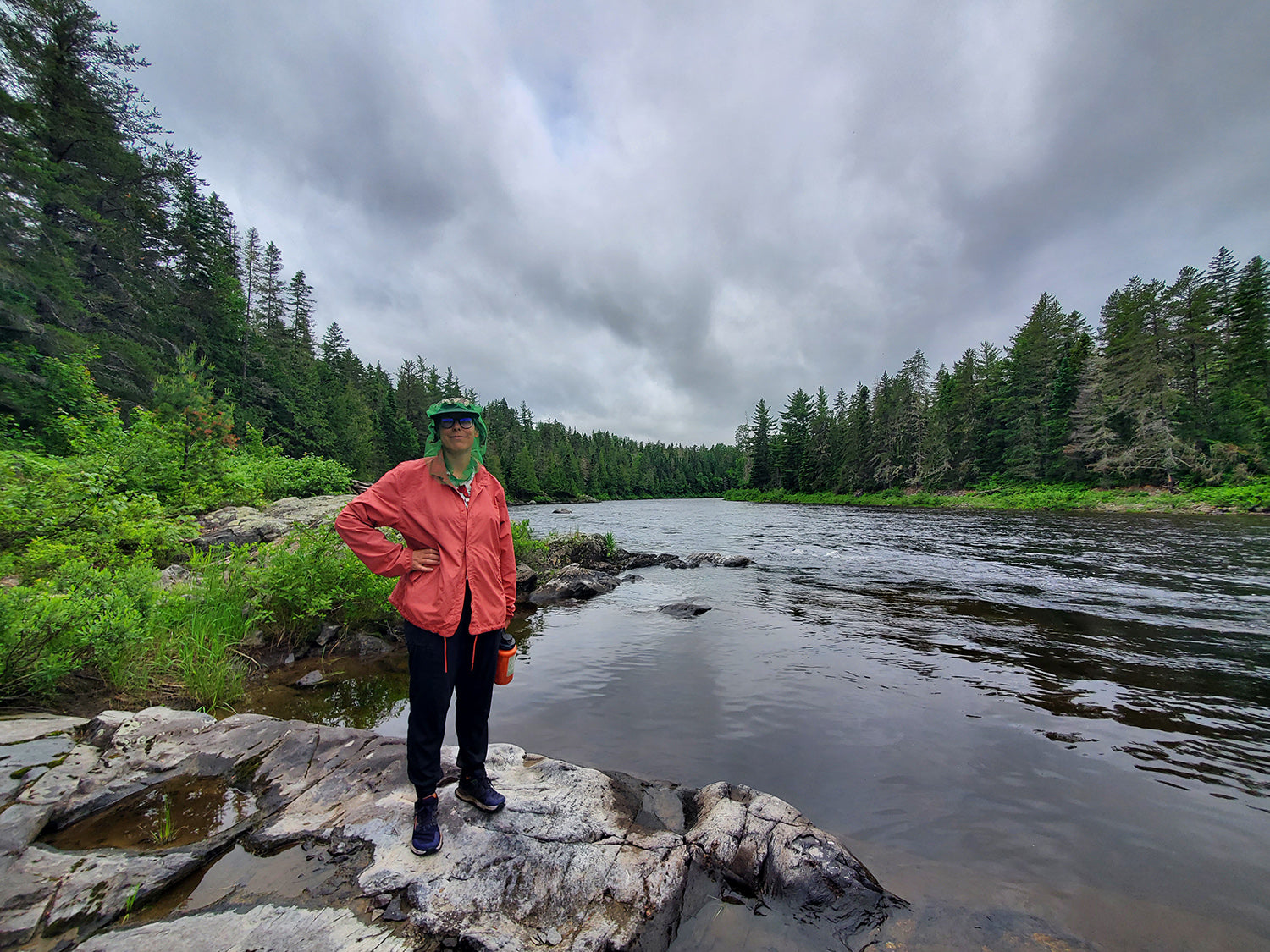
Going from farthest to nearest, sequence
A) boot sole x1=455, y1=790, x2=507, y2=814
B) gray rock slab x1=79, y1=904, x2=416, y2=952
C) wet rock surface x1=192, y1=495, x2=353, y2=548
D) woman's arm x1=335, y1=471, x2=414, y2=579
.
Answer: wet rock surface x1=192, y1=495, x2=353, y2=548
boot sole x1=455, y1=790, x2=507, y2=814
woman's arm x1=335, y1=471, x2=414, y2=579
gray rock slab x1=79, y1=904, x2=416, y2=952

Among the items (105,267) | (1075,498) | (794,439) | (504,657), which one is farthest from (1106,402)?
(105,267)

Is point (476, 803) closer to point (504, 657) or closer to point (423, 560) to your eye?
point (504, 657)

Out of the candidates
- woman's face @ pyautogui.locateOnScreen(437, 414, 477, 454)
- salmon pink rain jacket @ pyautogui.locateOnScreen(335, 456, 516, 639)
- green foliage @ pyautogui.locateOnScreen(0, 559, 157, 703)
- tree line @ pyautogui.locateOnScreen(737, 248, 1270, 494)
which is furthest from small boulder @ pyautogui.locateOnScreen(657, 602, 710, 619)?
tree line @ pyautogui.locateOnScreen(737, 248, 1270, 494)

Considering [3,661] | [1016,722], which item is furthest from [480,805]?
[1016,722]

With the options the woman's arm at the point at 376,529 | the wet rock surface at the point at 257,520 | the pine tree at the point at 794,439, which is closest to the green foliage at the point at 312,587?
the wet rock surface at the point at 257,520

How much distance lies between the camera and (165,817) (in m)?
3.38

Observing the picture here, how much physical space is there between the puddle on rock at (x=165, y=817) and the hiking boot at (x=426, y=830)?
4.77 ft

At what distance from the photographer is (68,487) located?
6.83m

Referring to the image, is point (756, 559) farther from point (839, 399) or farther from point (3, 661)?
point (839, 399)

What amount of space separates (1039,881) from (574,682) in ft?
18.6

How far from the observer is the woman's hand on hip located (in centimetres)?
330

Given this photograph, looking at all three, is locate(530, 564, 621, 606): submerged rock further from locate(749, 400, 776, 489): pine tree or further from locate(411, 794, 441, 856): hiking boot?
locate(749, 400, 776, 489): pine tree

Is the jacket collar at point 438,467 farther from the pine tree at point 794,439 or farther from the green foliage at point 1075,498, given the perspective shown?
the pine tree at point 794,439

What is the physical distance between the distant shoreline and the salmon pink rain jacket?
44154 mm
